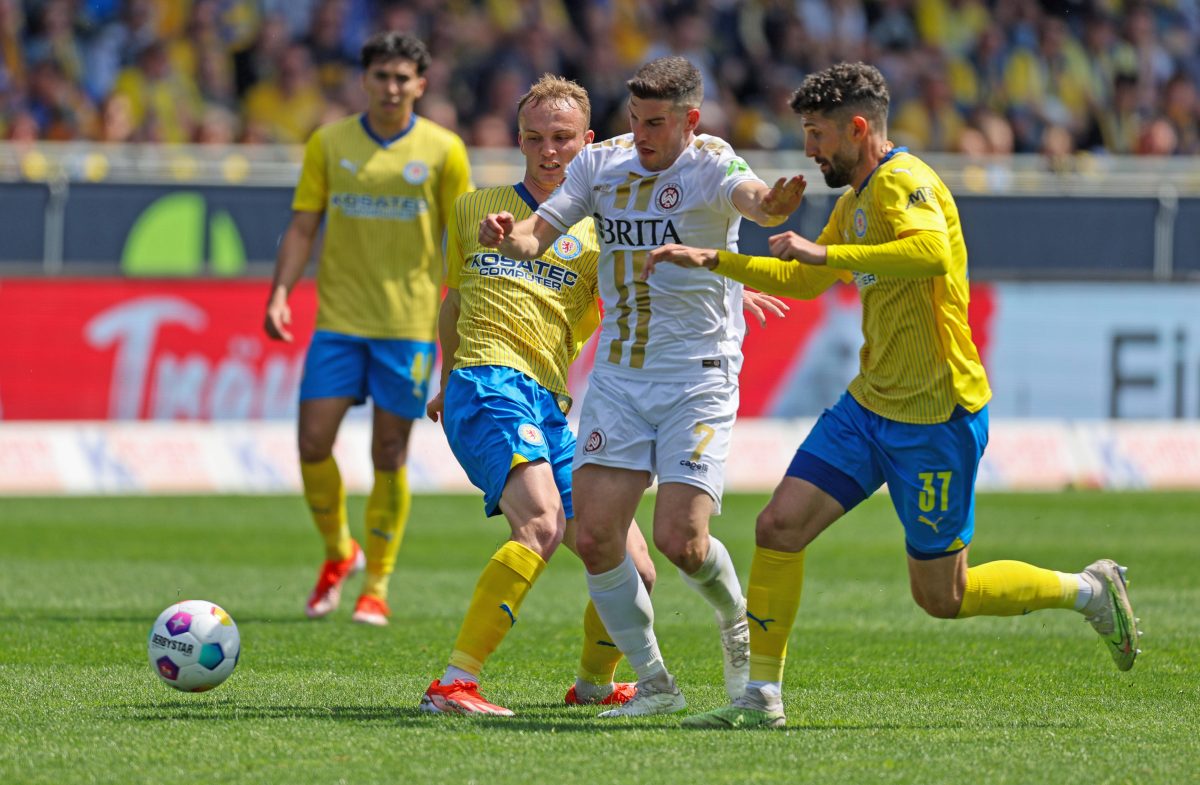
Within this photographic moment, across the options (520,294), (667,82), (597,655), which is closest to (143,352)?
(520,294)

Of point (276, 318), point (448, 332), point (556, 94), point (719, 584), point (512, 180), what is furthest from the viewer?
point (512, 180)

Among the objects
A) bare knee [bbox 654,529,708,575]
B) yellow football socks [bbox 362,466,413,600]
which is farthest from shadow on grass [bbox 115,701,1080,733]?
yellow football socks [bbox 362,466,413,600]

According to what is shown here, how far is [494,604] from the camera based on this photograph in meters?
6.61

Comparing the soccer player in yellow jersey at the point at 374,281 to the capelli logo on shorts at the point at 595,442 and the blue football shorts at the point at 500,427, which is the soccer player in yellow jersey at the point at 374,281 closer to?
the blue football shorts at the point at 500,427

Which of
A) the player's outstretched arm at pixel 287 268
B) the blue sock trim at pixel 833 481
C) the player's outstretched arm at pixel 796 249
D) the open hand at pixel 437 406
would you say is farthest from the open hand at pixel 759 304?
the player's outstretched arm at pixel 287 268

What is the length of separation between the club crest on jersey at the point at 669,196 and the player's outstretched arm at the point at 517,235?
40cm

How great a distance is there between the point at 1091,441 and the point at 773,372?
3.01 metres

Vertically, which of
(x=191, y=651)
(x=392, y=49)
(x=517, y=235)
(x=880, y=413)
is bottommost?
(x=191, y=651)

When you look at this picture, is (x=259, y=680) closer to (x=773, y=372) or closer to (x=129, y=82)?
(x=773, y=372)

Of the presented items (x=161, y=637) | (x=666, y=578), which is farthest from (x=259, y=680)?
(x=666, y=578)

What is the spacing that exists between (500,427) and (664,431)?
0.69 m

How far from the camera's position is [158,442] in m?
15.8

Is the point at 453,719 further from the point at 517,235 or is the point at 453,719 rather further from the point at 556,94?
the point at 556,94

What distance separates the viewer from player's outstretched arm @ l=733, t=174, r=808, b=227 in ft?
19.9
